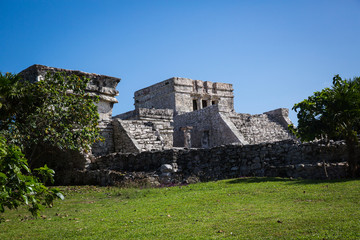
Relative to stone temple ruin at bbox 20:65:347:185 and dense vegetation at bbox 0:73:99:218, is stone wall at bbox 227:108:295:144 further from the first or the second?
dense vegetation at bbox 0:73:99:218

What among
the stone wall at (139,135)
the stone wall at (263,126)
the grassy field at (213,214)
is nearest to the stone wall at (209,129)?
the stone wall at (263,126)

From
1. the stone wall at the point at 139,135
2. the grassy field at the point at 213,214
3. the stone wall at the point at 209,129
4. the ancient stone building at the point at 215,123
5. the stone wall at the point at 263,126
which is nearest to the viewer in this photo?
the grassy field at the point at 213,214

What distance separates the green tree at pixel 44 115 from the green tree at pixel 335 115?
755 centimetres

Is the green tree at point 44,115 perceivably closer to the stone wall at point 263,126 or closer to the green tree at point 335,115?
the green tree at point 335,115

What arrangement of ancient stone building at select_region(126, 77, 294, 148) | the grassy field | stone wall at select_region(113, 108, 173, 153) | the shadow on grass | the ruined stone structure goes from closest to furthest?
the grassy field, the shadow on grass, the ruined stone structure, stone wall at select_region(113, 108, 173, 153), ancient stone building at select_region(126, 77, 294, 148)

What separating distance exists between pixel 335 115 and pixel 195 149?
504 centimetres

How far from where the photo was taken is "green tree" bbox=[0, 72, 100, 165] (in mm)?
11219

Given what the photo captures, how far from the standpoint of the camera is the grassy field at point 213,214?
4.84 metres

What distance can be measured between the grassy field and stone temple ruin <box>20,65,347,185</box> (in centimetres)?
180

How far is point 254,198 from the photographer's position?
7.66 metres

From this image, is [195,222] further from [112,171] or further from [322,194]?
[112,171]

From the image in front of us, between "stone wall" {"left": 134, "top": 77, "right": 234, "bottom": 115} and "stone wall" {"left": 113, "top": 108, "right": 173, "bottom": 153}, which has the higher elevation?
"stone wall" {"left": 134, "top": 77, "right": 234, "bottom": 115}

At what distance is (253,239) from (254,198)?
331cm

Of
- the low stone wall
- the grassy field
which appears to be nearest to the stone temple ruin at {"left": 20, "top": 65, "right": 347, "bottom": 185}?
the low stone wall
